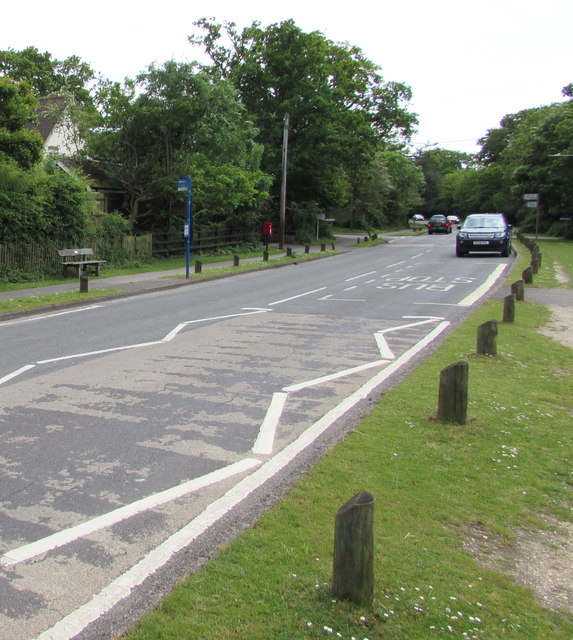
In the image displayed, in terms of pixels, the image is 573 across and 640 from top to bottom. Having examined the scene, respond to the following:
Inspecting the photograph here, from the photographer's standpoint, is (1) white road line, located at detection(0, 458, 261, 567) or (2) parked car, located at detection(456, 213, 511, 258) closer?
(1) white road line, located at detection(0, 458, 261, 567)

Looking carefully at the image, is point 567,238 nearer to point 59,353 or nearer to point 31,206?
point 31,206

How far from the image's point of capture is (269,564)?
3289 millimetres

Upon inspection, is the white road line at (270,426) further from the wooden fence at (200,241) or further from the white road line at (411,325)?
the wooden fence at (200,241)

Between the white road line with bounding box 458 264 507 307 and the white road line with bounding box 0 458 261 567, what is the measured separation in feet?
36.8

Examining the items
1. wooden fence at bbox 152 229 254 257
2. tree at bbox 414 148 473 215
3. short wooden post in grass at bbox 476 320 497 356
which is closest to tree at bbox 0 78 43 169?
wooden fence at bbox 152 229 254 257

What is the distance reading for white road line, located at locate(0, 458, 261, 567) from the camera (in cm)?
346

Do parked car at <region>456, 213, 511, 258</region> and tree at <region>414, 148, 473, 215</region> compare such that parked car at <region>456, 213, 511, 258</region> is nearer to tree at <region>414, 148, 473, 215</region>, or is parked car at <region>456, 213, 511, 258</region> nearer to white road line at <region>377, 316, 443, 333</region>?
white road line at <region>377, 316, 443, 333</region>

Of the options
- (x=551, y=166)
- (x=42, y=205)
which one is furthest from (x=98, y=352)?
(x=551, y=166)

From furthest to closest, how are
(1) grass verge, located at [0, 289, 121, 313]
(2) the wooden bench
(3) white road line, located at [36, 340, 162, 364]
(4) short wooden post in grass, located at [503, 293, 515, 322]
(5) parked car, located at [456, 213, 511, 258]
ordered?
1. (5) parked car, located at [456, 213, 511, 258]
2. (2) the wooden bench
3. (1) grass verge, located at [0, 289, 121, 313]
4. (4) short wooden post in grass, located at [503, 293, 515, 322]
5. (3) white road line, located at [36, 340, 162, 364]

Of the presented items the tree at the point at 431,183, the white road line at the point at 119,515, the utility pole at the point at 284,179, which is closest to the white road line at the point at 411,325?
the white road line at the point at 119,515

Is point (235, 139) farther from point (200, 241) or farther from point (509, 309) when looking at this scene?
point (509, 309)

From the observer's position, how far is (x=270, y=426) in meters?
5.80

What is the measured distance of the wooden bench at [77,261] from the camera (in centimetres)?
1989

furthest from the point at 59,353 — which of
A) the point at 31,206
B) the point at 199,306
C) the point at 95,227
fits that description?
the point at 95,227
